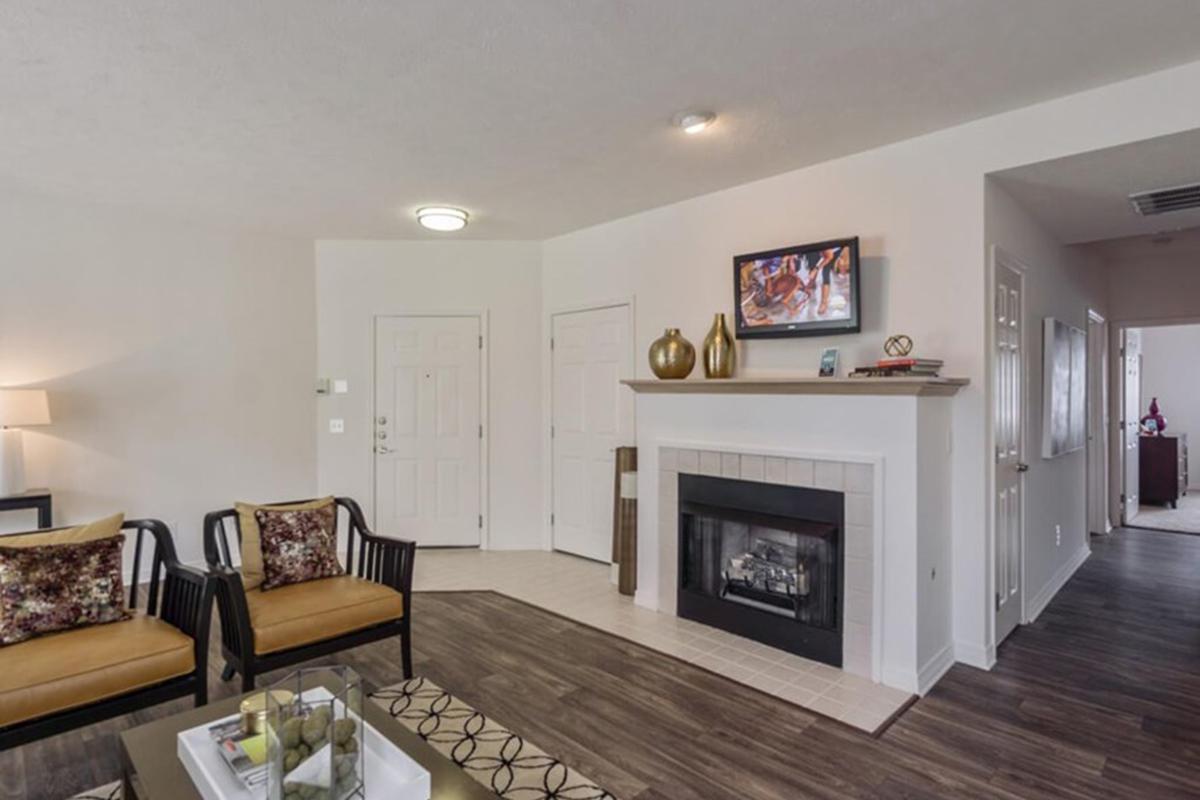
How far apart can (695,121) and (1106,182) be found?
2.07 m

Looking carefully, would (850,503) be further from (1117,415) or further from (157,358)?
(1117,415)

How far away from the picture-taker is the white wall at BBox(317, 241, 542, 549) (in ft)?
17.5

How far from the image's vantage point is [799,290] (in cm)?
361

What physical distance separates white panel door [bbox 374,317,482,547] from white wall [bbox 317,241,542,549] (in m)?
0.12

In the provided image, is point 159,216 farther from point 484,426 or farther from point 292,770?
point 292,770

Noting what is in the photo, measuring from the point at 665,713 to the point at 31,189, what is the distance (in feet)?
15.7

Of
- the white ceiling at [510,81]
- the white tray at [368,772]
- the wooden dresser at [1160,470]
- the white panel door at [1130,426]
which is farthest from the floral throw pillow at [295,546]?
the wooden dresser at [1160,470]

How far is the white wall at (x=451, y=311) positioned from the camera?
5.33 meters

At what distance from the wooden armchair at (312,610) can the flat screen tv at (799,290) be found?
2.32 m

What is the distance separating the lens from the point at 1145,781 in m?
2.24

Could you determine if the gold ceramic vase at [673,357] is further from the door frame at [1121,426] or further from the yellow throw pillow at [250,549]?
the door frame at [1121,426]

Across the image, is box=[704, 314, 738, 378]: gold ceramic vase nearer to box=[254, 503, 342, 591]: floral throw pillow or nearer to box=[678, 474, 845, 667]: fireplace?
box=[678, 474, 845, 667]: fireplace

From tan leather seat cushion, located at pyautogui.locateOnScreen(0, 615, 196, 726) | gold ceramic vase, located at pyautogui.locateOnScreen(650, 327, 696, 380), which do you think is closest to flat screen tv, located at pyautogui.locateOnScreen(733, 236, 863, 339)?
gold ceramic vase, located at pyautogui.locateOnScreen(650, 327, 696, 380)

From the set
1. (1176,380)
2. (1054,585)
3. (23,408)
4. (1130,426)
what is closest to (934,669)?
(1054,585)
